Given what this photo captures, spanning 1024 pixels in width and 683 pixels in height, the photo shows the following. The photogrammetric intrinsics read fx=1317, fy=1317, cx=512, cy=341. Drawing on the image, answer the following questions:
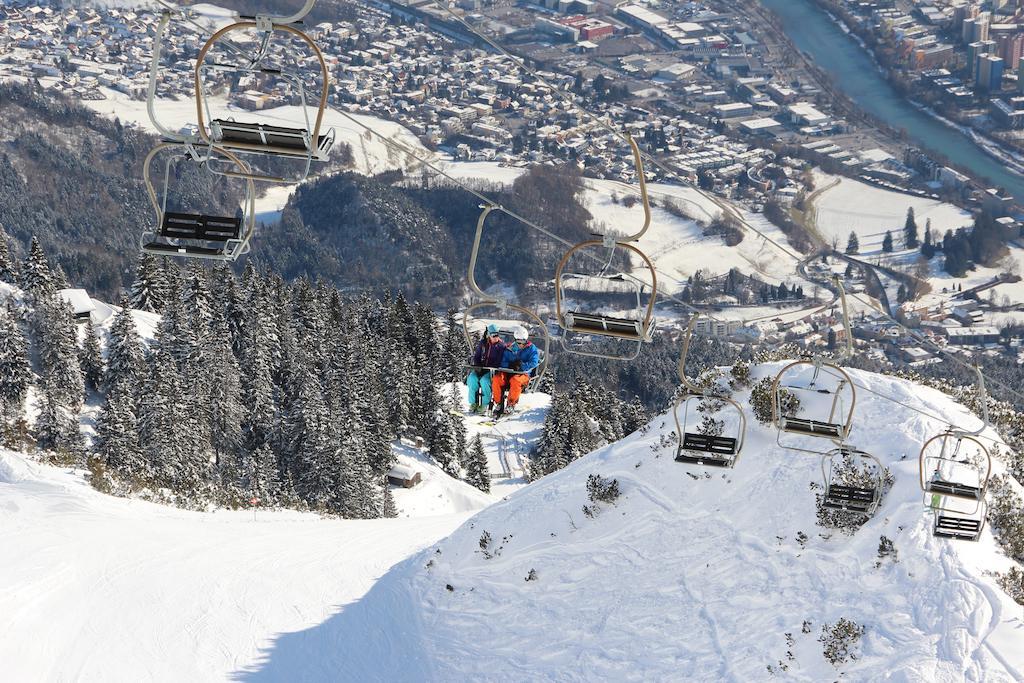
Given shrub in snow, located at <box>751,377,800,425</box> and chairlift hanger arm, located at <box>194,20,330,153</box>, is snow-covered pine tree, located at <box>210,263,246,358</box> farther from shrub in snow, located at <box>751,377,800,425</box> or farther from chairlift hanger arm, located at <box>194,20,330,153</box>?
chairlift hanger arm, located at <box>194,20,330,153</box>

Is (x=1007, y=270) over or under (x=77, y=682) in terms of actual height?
under

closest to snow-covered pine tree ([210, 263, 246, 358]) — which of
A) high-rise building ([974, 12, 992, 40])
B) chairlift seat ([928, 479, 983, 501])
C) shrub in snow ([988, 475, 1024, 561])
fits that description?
shrub in snow ([988, 475, 1024, 561])

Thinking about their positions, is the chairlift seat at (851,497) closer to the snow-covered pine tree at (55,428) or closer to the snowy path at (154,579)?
the snowy path at (154,579)

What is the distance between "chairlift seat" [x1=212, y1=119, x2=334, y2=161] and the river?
507 feet

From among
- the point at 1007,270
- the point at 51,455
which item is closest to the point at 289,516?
the point at 51,455

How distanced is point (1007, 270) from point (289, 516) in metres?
116

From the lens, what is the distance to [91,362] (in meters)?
48.3

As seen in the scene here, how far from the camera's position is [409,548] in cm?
2817

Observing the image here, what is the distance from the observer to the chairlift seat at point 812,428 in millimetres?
16328

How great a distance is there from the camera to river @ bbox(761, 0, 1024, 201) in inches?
6410

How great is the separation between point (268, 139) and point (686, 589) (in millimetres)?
12811

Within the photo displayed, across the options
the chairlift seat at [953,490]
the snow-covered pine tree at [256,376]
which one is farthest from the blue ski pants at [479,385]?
the snow-covered pine tree at [256,376]

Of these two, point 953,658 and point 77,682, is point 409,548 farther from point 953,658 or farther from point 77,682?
point 953,658

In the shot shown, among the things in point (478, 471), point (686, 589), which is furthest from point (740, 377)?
point (478, 471)
